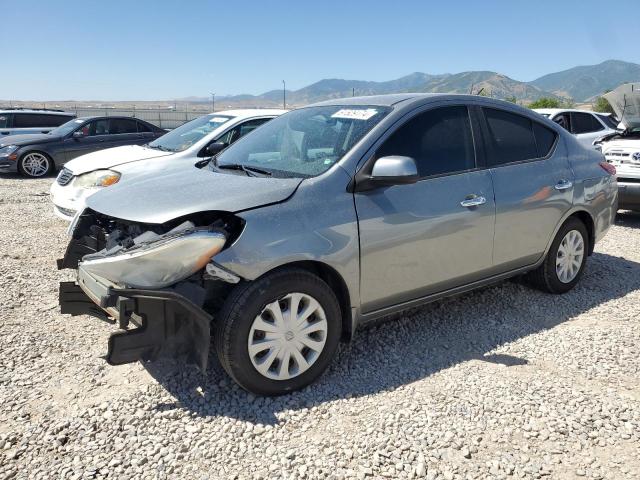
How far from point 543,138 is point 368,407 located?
2.82 meters

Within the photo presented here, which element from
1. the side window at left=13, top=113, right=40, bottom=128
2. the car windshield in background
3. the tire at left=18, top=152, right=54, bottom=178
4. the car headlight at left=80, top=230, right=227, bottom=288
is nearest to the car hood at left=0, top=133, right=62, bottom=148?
the tire at left=18, top=152, right=54, bottom=178

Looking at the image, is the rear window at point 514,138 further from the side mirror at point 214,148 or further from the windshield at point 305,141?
the side mirror at point 214,148

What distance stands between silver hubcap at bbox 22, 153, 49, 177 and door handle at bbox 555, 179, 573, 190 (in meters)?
12.1

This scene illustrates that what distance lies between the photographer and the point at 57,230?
7.31 m

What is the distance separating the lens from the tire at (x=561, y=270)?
15.4ft

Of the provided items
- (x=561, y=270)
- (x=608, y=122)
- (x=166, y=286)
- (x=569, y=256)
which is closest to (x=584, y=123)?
(x=608, y=122)

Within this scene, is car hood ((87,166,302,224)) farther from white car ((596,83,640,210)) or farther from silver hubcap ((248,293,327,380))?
white car ((596,83,640,210))

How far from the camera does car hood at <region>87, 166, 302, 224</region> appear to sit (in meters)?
3.07

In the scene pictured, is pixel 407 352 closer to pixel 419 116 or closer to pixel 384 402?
pixel 384 402

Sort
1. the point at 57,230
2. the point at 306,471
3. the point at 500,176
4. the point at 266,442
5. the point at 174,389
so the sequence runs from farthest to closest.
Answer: the point at 57,230, the point at 500,176, the point at 174,389, the point at 266,442, the point at 306,471

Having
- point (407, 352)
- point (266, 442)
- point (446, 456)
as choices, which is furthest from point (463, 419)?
point (266, 442)

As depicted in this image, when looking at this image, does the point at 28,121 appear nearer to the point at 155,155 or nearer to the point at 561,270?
the point at 155,155

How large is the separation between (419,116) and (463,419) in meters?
1.99

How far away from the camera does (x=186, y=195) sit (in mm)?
3252
